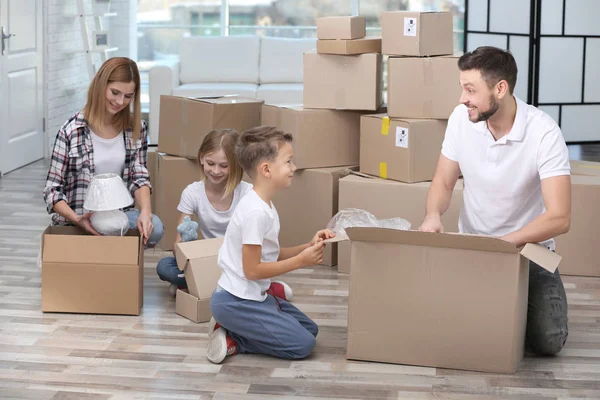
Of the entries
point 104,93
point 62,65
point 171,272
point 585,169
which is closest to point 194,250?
point 171,272

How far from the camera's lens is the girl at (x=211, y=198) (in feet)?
10.7

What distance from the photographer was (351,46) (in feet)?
12.1

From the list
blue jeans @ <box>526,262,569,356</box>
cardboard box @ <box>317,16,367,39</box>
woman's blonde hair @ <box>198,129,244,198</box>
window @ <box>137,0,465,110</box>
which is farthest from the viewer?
window @ <box>137,0,465,110</box>

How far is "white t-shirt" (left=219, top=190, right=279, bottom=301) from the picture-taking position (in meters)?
2.62

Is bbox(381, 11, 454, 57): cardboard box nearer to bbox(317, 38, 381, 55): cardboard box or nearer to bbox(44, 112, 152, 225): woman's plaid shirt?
bbox(317, 38, 381, 55): cardboard box

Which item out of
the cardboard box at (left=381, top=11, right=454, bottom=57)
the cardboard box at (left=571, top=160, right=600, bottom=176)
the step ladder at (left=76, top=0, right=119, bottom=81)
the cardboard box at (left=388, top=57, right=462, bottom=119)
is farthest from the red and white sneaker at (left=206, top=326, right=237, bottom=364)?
the step ladder at (left=76, top=0, right=119, bottom=81)

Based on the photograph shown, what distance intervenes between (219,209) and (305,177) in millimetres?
592

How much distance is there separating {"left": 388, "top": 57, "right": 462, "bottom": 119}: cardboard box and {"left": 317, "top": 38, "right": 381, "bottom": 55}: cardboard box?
0.46 ft

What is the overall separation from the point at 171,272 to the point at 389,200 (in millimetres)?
911

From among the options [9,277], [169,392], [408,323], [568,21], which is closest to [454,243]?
[408,323]

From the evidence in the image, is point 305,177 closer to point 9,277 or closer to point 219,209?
point 219,209

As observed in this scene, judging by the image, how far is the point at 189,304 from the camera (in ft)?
10.2

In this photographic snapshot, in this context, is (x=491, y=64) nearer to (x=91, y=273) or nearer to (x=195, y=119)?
(x=91, y=273)

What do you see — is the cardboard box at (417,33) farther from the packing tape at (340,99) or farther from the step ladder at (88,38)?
the step ladder at (88,38)
